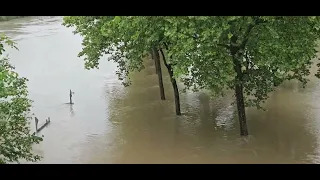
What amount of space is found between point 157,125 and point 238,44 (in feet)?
13.1

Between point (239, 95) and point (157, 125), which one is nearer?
point (239, 95)

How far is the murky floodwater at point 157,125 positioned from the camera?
972 centimetres

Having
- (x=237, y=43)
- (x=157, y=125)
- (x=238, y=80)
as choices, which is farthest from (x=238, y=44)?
(x=157, y=125)

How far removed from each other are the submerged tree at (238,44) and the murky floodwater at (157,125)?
181 centimetres

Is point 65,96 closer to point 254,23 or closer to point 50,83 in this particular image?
point 50,83

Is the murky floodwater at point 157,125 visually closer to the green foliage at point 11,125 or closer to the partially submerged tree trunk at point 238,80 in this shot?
the partially submerged tree trunk at point 238,80

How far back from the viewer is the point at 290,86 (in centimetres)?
1511

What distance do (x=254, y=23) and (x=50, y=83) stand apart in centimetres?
1142

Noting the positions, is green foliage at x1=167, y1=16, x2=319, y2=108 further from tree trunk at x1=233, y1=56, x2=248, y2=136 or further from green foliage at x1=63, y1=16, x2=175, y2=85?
green foliage at x1=63, y1=16, x2=175, y2=85

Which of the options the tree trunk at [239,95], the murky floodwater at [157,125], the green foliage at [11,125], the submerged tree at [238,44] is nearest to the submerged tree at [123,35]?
the submerged tree at [238,44]

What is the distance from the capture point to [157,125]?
11.9 metres

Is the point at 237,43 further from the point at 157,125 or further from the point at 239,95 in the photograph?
the point at 157,125

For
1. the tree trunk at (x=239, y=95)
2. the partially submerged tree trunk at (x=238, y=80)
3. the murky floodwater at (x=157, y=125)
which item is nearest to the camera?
the partially submerged tree trunk at (x=238, y=80)
